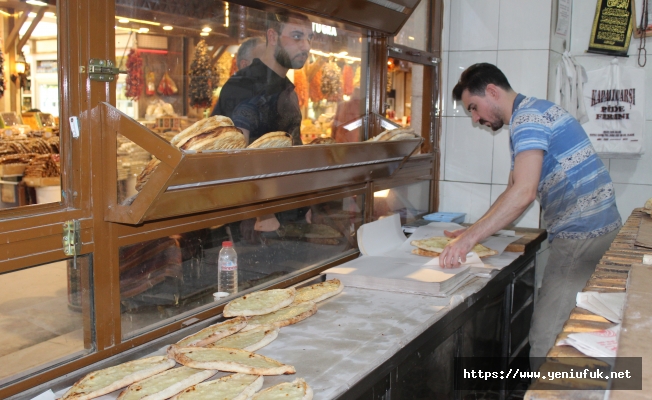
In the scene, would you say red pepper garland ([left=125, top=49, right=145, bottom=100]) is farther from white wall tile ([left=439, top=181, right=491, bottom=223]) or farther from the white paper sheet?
white wall tile ([left=439, top=181, right=491, bottom=223])


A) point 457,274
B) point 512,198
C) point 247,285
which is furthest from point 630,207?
point 247,285

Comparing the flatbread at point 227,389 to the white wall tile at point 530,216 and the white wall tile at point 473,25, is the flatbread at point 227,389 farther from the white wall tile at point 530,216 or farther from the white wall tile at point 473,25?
the white wall tile at point 473,25

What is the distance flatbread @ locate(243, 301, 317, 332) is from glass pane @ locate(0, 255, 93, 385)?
0.55m

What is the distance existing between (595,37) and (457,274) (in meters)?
2.79

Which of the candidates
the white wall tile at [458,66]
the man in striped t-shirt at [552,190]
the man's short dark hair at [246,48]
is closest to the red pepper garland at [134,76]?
the man's short dark hair at [246,48]

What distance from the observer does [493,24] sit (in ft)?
14.0

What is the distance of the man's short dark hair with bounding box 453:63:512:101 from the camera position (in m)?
3.24

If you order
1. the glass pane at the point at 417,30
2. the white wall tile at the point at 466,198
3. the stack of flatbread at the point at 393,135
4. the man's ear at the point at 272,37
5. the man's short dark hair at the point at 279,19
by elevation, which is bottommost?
the white wall tile at the point at 466,198

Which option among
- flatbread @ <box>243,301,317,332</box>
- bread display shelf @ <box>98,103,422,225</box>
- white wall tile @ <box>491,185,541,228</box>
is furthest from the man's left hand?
white wall tile @ <box>491,185,541,228</box>

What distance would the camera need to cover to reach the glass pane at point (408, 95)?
4.16 m

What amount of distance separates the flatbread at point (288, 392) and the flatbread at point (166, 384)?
0.20m

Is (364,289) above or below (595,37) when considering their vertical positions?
below

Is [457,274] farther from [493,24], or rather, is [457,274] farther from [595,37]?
[595,37]

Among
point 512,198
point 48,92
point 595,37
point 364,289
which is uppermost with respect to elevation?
point 595,37
